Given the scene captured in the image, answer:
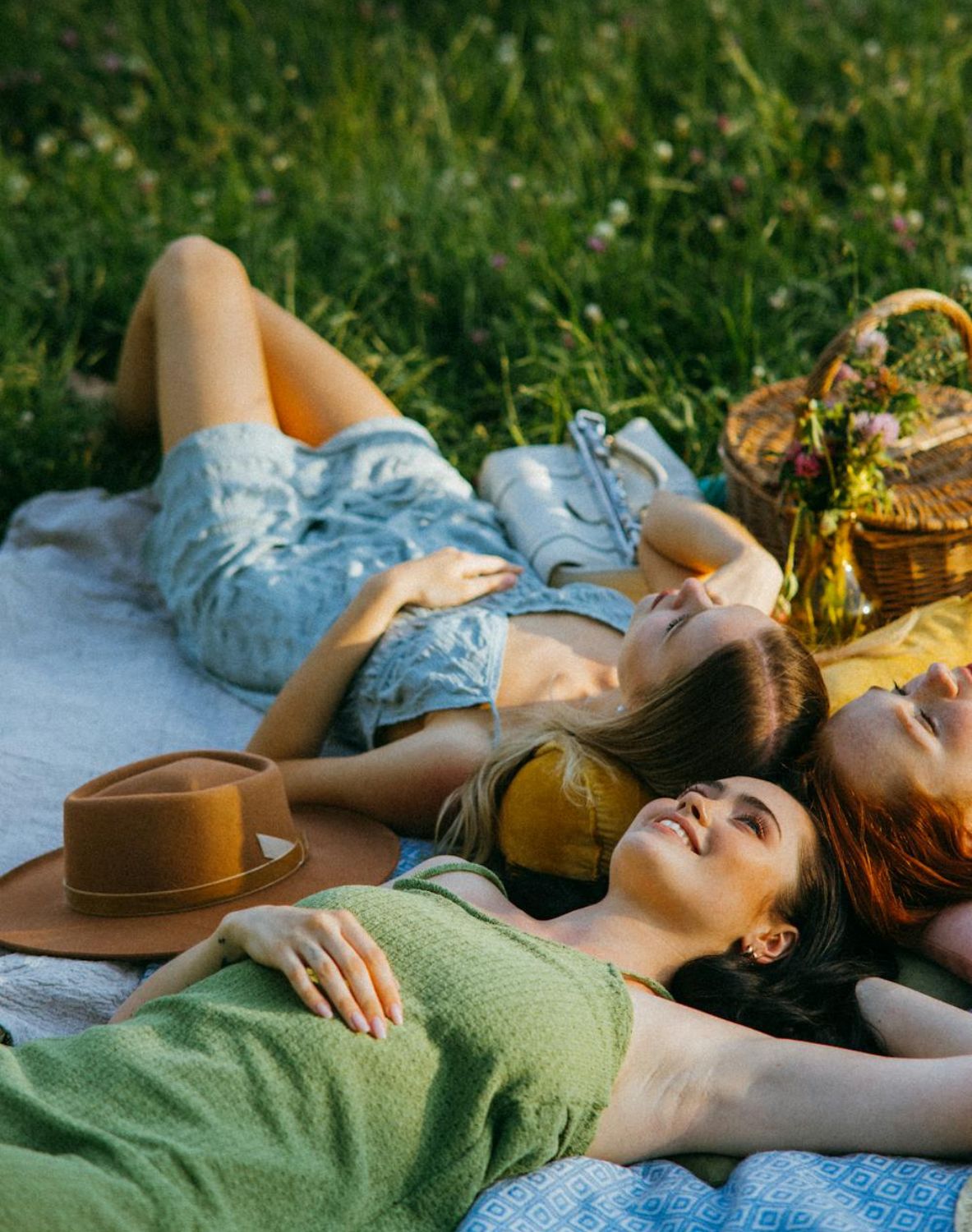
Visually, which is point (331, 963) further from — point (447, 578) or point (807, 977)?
point (447, 578)

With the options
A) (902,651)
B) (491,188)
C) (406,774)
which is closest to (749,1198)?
(406,774)

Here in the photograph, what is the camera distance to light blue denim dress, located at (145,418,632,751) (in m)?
3.69

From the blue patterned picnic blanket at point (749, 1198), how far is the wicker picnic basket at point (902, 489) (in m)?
2.10

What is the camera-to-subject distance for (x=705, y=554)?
12.7 ft

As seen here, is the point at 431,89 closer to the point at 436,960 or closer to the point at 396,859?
the point at 396,859

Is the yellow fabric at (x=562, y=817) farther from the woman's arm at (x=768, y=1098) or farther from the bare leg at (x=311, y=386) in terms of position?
the bare leg at (x=311, y=386)

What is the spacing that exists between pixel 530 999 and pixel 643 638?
1119 mm

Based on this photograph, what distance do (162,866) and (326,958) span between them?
79 centimetres

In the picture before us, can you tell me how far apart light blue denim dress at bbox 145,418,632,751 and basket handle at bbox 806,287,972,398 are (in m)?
Result: 0.82

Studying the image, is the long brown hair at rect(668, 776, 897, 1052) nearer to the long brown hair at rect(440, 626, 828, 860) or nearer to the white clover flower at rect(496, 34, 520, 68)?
the long brown hair at rect(440, 626, 828, 860)

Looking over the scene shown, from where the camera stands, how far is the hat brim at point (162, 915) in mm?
2906

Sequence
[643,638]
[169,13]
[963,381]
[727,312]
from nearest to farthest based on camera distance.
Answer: [643,638]
[963,381]
[727,312]
[169,13]

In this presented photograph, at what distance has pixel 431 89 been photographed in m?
6.75

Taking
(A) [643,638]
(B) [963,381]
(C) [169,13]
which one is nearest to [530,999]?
(A) [643,638]
